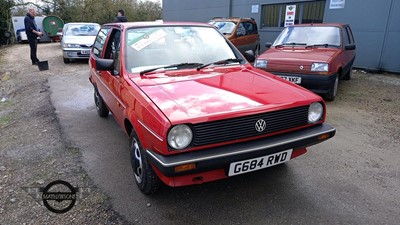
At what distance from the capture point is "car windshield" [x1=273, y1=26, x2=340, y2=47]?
6660mm

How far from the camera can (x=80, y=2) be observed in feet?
88.8

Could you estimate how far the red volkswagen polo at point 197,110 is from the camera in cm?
232

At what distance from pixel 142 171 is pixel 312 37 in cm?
555

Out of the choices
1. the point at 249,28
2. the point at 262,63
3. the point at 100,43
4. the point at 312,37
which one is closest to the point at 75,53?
the point at 249,28

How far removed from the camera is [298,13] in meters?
11.7

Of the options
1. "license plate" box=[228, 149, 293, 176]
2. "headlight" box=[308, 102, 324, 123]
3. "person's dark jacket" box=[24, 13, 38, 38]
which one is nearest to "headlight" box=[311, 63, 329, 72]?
"headlight" box=[308, 102, 324, 123]

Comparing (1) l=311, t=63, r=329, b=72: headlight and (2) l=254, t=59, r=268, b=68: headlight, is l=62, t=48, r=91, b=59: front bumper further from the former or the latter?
(1) l=311, t=63, r=329, b=72: headlight

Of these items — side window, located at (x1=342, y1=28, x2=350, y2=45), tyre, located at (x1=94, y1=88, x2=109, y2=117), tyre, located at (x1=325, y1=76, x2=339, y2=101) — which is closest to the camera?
tyre, located at (x1=94, y1=88, x2=109, y2=117)

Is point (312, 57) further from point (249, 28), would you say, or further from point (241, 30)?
point (249, 28)

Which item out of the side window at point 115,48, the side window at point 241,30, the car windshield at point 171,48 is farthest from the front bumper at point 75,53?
the car windshield at point 171,48

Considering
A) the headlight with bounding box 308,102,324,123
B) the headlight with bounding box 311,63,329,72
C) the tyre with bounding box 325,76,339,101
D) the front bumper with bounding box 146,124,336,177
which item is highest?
the headlight with bounding box 308,102,324,123

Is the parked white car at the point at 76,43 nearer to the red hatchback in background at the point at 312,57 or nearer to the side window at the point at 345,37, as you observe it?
the red hatchback in background at the point at 312,57

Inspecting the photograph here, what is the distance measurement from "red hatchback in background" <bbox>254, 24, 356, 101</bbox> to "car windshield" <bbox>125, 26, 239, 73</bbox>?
101 inches

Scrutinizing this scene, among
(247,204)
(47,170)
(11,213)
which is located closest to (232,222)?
(247,204)
